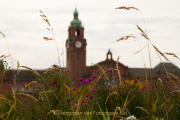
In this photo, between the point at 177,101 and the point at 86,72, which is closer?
the point at 177,101

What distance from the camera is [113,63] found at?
43156 mm

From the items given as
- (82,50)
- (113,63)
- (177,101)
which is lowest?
(177,101)

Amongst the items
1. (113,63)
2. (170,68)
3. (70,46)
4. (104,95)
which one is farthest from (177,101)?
(170,68)

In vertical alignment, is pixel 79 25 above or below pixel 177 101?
above

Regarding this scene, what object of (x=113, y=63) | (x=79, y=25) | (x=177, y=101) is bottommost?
(x=177, y=101)

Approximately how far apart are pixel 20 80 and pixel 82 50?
1353 centimetres

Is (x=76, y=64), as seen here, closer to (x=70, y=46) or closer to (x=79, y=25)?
(x=70, y=46)

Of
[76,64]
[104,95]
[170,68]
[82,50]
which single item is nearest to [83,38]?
[82,50]

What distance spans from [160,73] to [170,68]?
11.9ft

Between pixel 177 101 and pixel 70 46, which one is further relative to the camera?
pixel 70 46

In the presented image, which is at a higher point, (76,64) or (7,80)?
(76,64)

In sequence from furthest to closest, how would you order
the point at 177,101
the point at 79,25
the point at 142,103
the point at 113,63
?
the point at 79,25 < the point at 113,63 < the point at 142,103 < the point at 177,101

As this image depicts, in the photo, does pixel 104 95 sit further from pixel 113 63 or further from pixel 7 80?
pixel 7 80

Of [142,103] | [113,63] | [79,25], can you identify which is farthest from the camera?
[79,25]
